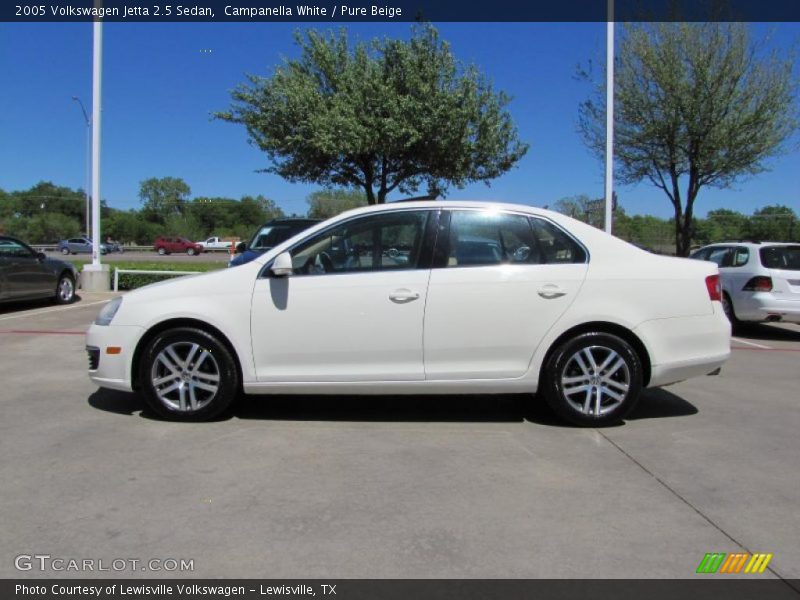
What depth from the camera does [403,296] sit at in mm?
4820

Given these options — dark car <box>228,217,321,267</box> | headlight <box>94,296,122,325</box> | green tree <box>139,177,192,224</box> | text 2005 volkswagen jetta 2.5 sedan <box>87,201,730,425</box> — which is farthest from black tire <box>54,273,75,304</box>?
green tree <box>139,177,192,224</box>

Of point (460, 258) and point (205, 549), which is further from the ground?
point (460, 258)

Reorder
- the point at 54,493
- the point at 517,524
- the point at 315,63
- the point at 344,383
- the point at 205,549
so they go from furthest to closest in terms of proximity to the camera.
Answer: the point at 315,63 < the point at 344,383 < the point at 54,493 < the point at 517,524 < the point at 205,549

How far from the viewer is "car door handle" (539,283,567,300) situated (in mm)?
4875

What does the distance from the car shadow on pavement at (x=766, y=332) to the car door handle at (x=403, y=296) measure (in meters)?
7.89

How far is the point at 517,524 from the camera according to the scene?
132 inches

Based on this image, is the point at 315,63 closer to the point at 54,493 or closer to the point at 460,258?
the point at 460,258

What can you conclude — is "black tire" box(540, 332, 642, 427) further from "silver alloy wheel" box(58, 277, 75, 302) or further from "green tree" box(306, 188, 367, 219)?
"green tree" box(306, 188, 367, 219)

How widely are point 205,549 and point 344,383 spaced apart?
1.96 m

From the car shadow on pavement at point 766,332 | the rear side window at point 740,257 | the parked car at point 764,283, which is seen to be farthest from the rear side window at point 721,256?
the car shadow on pavement at point 766,332

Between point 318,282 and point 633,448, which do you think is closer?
point 633,448
